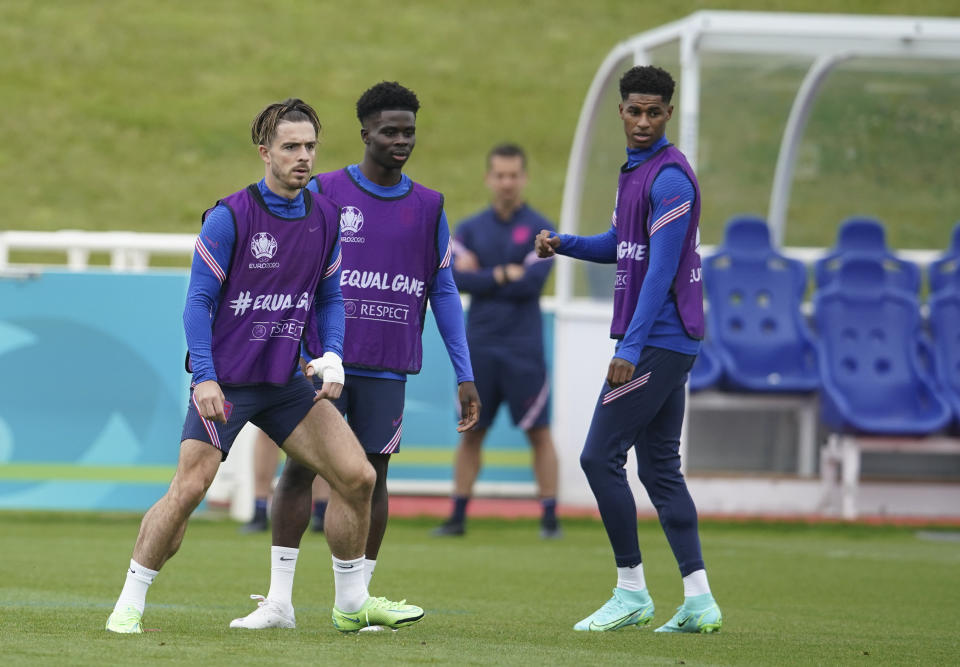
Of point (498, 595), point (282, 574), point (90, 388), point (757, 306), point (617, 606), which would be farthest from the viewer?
point (757, 306)

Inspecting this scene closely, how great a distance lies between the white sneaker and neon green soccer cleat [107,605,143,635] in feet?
1.79

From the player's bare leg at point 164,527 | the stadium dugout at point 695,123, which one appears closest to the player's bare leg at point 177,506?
the player's bare leg at point 164,527

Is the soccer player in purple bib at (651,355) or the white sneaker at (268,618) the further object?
the soccer player in purple bib at (651,355)

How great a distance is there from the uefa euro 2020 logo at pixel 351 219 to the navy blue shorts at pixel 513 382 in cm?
470

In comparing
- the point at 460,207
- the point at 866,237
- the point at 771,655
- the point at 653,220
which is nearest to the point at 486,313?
the point at 866,237

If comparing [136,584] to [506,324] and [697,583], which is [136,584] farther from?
[506,324]

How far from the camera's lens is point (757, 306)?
1365cm

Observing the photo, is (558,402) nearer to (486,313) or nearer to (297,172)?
(486,313)

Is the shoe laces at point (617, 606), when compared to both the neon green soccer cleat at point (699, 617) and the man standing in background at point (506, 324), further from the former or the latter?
the man standing in background at point (506, 324)

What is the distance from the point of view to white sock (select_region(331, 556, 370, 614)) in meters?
6.19

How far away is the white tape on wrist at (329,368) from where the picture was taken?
5.97 m

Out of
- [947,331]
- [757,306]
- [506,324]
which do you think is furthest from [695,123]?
[947,331]

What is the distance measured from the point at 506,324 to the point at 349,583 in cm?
540

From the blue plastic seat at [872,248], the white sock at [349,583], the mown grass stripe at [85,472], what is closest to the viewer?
the white sock at [349,583]
